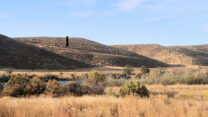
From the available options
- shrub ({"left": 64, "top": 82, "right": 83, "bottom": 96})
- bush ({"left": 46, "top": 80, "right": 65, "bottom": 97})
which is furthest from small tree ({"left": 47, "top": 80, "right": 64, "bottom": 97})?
shrub ({"left": 64, "top": 82, "right": 83, "bottom": 96})

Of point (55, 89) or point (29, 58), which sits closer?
point (55, 89)

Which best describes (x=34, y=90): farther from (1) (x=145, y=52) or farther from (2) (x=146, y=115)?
(1) (x=145, y=52)

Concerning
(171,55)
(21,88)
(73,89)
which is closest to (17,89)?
(21,88)

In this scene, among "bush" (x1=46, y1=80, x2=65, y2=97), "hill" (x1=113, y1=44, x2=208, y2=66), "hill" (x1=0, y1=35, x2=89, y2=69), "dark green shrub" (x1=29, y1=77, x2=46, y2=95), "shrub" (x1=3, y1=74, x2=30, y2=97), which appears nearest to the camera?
"bush" (x1=46, y1=80, x2=65, y2=97)

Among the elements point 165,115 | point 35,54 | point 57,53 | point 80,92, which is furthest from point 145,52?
point 165,115

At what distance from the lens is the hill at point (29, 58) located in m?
63.9

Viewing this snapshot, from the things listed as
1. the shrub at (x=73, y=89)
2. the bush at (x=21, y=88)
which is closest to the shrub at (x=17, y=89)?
the bush at (x=21, y=88)

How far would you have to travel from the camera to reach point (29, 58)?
229 ft

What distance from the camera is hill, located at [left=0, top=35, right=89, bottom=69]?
210ft

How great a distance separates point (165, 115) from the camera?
6.54 meters

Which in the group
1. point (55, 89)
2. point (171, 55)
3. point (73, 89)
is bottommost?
point (73, 89)

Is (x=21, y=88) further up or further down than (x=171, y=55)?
further down

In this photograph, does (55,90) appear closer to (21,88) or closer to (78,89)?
(78,89)

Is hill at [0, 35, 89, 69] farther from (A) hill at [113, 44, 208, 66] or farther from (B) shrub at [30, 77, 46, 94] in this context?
(A) hill at [113, 44, 208, 66]
